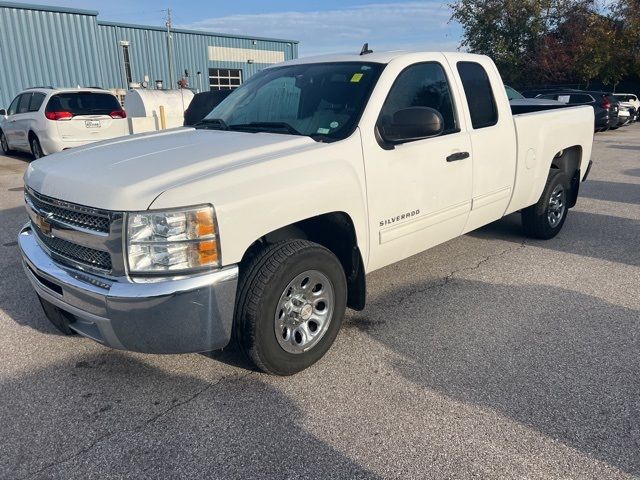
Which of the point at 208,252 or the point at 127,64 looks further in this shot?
the point at 127,64

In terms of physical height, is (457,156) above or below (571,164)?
above

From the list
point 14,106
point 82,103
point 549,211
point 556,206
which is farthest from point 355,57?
point 14,106

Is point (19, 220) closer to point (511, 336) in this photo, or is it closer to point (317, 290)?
point (317, 290)

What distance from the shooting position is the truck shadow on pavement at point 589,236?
544 cm

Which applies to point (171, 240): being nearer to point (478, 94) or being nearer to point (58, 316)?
point (58, 316)

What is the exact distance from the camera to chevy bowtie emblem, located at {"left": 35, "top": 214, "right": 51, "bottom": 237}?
121 inches

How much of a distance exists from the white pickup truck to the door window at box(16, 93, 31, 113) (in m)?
10.5

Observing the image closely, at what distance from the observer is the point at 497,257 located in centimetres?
532

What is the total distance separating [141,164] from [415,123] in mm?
1702

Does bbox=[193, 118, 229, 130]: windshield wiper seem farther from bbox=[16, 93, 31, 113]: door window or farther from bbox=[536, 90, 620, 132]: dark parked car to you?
bbox=[536, 90, 620, 132]: dark parked car

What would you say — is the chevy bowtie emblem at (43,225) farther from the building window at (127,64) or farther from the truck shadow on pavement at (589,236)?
the building window at (127,64)

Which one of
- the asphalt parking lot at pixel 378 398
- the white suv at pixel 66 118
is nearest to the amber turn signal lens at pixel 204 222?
the asphalt parking lot at pixel 378 398

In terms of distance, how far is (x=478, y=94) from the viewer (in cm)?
443

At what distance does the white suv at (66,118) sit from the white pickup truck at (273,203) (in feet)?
28.2
